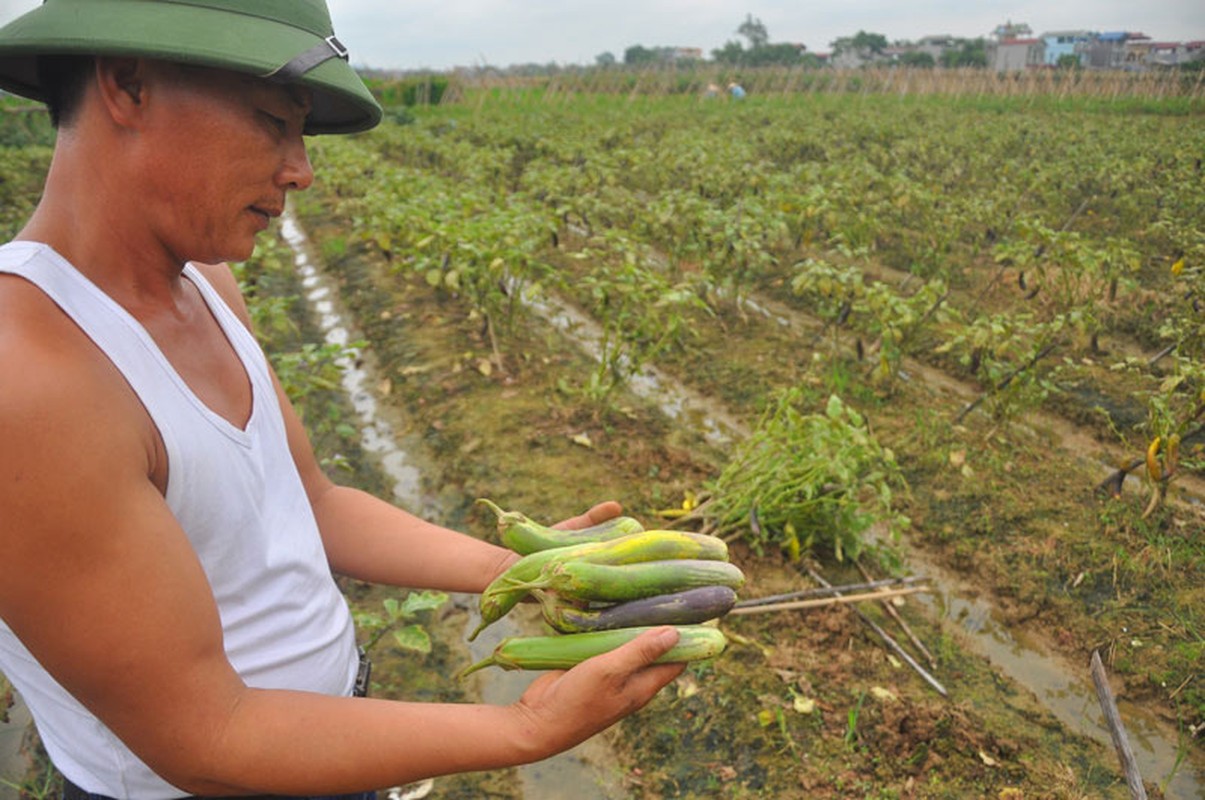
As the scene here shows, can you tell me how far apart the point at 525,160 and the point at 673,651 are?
44.5 feet

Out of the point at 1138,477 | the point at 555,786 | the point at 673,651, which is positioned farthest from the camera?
the point at 1138,477

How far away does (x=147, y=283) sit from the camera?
119 centimetres

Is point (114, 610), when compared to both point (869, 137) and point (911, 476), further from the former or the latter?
point (869, 137)

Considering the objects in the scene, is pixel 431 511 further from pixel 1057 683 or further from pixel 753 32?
pixel 753 32

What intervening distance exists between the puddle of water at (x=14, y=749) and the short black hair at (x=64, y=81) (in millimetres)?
2493

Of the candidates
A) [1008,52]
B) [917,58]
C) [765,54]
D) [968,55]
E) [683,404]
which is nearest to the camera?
[683,404]

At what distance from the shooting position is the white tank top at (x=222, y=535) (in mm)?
1043

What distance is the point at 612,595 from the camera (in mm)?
1459

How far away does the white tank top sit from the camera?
3.42ft

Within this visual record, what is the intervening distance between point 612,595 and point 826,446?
2.58 metres

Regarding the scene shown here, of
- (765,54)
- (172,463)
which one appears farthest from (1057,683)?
(765,54)

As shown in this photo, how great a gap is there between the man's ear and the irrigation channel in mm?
2557

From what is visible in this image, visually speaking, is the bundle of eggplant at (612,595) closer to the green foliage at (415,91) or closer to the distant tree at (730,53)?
the green foliage at (415,91)

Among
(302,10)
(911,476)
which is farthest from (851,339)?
(302,10)
